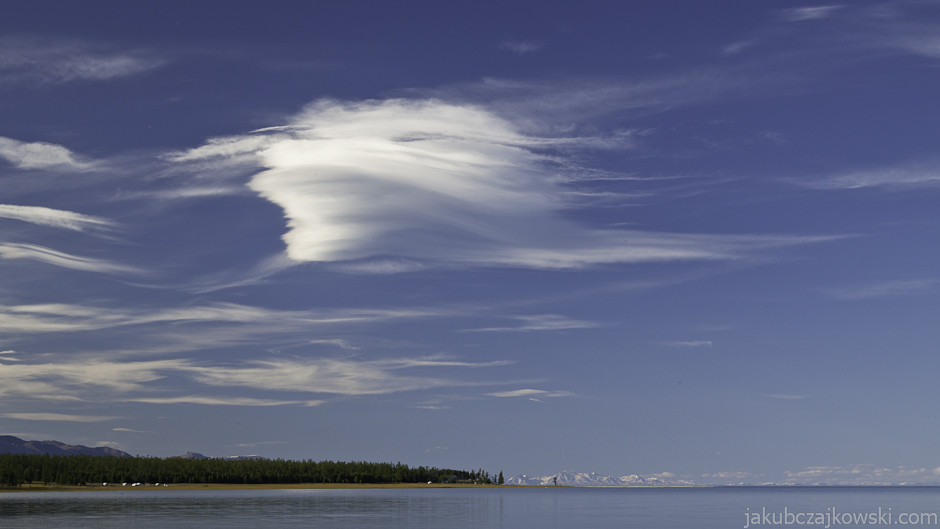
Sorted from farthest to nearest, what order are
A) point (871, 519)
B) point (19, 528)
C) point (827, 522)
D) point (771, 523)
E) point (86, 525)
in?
point (871, 519) < point (827, 522) < point (771, 523) < point (86, 525) < point (19, 528)

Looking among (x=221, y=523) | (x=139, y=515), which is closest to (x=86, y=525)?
(x=221, y=523)

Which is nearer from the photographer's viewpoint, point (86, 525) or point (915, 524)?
point (86, 525)

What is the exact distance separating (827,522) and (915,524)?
14.9 m

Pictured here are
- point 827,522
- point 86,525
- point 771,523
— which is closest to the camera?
point 86,525

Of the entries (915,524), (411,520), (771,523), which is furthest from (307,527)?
(915,524)

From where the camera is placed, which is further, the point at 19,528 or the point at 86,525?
the point at 86,525

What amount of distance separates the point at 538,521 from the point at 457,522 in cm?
1853

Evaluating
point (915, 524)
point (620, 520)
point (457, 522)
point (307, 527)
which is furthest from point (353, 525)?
point (915, 524)

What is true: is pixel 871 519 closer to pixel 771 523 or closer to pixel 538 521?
pixel 771 523

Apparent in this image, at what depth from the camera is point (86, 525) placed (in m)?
134

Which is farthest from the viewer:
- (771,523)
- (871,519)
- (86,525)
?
(871,519)

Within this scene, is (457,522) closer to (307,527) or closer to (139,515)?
(307,527)

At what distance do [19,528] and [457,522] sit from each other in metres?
67.1

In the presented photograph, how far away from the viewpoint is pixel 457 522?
148250 millimetres
